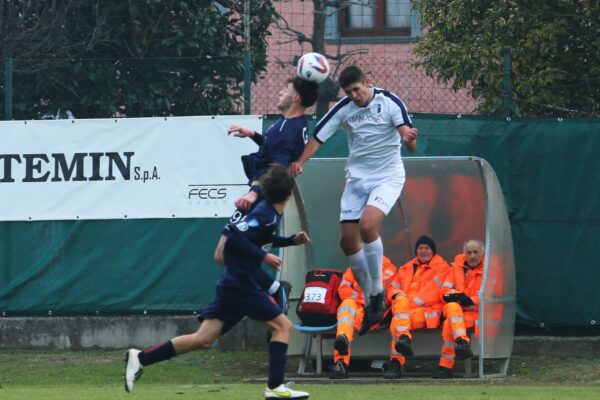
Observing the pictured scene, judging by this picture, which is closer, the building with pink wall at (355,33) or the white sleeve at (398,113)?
the white sleeve at (398,113)

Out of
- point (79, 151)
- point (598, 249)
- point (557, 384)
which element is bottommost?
point (557, 384)

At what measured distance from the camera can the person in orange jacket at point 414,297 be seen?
13000mm

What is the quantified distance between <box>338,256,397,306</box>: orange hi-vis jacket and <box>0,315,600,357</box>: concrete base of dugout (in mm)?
1479

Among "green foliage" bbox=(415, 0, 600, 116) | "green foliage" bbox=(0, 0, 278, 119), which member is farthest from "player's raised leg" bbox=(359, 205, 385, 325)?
"green foliage" bbox=(415, 0, 600, 116)

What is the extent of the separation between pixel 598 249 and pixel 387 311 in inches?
95.5

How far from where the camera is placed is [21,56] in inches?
642

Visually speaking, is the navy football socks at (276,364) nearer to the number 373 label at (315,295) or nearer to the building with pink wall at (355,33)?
the number 373 label at (315,295)

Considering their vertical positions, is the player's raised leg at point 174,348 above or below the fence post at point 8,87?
below

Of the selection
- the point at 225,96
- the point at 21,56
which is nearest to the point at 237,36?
the point at 225,96

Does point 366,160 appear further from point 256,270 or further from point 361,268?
point 256,270

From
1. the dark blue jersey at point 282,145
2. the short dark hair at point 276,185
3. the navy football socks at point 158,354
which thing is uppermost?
→ the dark blue jersey at point 282,145

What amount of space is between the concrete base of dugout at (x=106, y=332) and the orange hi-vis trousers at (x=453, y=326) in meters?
2.38

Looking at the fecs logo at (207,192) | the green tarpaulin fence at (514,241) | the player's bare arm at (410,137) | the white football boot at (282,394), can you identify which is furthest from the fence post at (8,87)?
the white football boot at (282,394)

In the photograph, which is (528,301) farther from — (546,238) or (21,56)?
(21,56)
